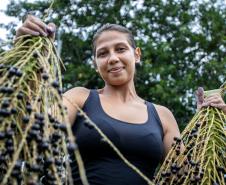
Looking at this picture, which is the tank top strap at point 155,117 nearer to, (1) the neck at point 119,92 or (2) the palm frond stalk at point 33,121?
(1) the neck at point 119,92

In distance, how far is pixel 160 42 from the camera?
34.9 ft

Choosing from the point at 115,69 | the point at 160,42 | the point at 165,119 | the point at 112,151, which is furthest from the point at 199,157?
the point at 160,42

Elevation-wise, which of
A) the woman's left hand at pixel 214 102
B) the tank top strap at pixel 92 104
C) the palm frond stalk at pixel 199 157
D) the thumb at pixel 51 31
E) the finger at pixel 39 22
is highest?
the finger at pixel 39 22

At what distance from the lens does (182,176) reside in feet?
Answer: 6.37

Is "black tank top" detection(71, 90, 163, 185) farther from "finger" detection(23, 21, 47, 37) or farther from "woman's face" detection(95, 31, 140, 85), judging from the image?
"finger" detection(23, 21, 47, 37)

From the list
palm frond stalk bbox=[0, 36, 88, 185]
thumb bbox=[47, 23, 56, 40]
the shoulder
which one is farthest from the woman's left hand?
palm frond stalk bbox=[0, 36, 88, 185]

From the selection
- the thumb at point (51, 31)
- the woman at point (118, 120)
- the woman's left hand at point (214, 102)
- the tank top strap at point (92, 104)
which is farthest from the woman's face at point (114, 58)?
the thumb at point (51, 31)

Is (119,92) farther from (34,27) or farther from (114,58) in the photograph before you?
(34,27)

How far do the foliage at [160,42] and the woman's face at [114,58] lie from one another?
22.2 feet

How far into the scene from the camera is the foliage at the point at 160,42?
384 inches

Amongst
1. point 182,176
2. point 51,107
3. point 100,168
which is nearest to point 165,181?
point 182,176

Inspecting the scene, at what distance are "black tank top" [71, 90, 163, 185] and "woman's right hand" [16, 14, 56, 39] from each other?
0.54m

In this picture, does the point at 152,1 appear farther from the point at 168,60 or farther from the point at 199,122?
the point at 199,122

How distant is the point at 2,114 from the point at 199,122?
1059mm
